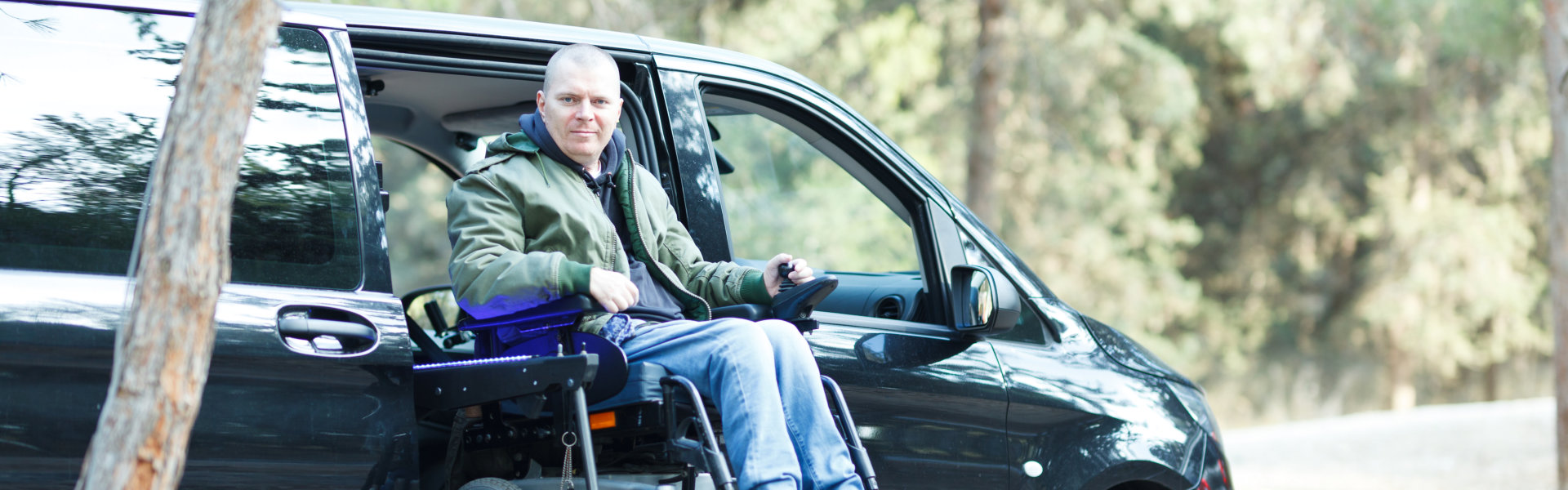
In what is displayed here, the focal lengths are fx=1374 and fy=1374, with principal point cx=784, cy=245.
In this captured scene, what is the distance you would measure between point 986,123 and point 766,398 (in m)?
11.3

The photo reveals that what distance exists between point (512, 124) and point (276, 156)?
1.48m

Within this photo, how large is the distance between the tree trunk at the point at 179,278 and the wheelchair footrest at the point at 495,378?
74cm

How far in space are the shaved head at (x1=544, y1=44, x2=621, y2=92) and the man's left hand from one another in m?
0.61

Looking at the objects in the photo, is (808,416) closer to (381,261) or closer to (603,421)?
(603,421)

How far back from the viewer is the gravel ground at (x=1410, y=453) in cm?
990

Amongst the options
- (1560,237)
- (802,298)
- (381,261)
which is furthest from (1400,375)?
(381,261)

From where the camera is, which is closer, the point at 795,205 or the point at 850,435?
the point at 850,435

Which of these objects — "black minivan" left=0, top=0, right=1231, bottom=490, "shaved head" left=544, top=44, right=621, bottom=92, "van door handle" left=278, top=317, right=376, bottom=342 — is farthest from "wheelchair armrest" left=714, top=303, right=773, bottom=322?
"van door handle" left=278, top=317, right=376, bottom=342

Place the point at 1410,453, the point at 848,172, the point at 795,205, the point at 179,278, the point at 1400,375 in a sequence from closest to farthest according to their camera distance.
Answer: the point at 179,278
the point at 848,172
the point at 795,205
the point at 1410,453
the point at 1400,375

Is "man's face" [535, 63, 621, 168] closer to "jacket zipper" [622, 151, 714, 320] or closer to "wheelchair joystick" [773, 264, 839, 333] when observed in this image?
"jacket zipper" [622, 151, 714, 320]

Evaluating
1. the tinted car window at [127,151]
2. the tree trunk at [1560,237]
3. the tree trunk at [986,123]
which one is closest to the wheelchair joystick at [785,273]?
the tinted car window at [127,151]

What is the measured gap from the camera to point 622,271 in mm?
3199

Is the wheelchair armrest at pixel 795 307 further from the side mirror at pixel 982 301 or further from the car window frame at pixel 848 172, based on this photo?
the side mirror at pixel 982 301

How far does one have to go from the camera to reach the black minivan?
2.38 meters
